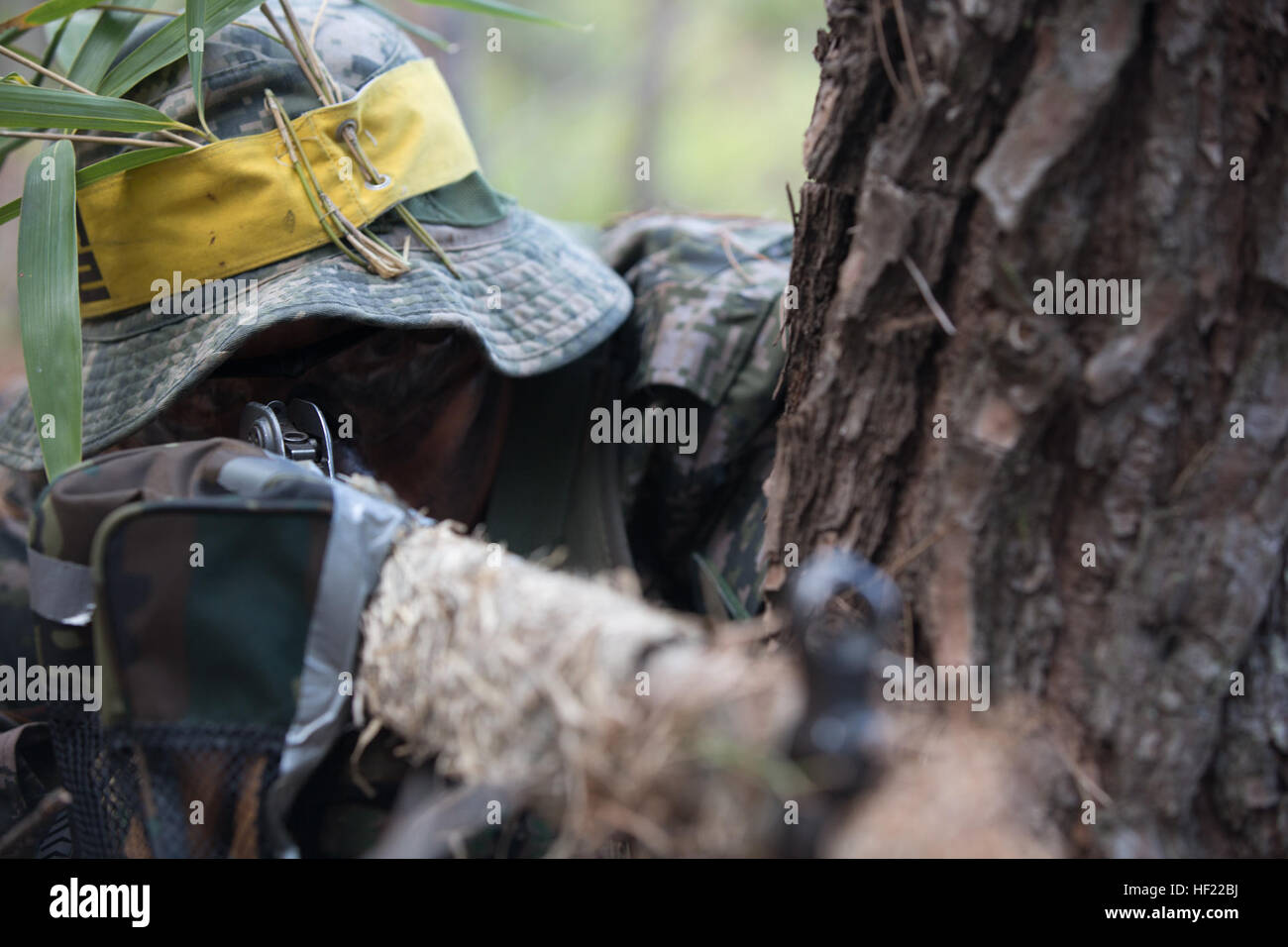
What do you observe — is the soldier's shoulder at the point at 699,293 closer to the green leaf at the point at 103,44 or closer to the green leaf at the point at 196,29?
the green leaf at the point at 196,29

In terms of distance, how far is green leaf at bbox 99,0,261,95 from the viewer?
3.96ft

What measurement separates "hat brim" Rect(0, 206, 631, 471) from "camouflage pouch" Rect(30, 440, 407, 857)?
1.39 feet

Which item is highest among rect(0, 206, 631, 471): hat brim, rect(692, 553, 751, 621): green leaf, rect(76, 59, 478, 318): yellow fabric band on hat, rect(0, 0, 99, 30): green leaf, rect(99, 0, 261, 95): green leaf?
rect(0, 0, 99, 30): green leaf

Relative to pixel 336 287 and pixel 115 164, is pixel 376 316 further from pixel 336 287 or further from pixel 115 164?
pixel 115 164

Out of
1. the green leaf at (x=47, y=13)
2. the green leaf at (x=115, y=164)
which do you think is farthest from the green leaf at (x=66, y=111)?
the green leaf at (x=47, y=13)

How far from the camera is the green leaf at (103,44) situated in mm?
1339

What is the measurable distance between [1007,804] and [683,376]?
917mm

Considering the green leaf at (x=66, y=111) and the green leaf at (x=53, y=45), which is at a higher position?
the green leaf at (x=53, y=45)

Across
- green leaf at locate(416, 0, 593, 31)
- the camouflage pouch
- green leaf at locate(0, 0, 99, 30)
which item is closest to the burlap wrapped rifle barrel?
the camouflage pouch

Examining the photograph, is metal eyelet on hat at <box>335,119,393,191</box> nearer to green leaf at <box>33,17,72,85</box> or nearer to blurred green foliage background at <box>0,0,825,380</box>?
green leaf at <box>33,17,72,85</box>

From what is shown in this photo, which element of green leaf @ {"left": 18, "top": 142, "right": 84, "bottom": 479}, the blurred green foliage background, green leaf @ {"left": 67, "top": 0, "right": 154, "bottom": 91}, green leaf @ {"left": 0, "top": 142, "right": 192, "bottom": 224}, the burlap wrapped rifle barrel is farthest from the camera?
the blurred green foliage background

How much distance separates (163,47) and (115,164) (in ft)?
0.62
